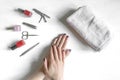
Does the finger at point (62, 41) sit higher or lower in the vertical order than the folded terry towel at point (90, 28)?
lower

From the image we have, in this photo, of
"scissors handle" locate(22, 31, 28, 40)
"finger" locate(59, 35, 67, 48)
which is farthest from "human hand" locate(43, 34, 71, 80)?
"scissors handle" locate(22, 31, 28, 40)

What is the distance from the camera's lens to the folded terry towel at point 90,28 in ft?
4.14

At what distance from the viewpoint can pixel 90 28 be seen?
128 cm

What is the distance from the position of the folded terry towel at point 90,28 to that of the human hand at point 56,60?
0.31ft

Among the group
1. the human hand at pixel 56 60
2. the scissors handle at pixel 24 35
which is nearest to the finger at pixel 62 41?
the human hand at pixel 56 60

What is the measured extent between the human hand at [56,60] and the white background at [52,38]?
3cm

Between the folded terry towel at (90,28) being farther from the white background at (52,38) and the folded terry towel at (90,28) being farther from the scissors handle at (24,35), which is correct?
the scissors handle at (24,35)

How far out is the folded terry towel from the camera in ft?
4.14

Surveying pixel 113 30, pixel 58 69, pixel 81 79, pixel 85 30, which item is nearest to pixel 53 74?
pixel 58 69

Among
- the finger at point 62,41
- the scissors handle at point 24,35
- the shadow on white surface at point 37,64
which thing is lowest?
the shadow on white surface at point 37,64

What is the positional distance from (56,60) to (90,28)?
215 mm

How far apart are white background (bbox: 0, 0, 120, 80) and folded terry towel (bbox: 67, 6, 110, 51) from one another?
45 mm

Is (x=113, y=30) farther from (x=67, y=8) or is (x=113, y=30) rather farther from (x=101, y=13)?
(x=67, y=8)

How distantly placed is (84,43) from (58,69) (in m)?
0.18
